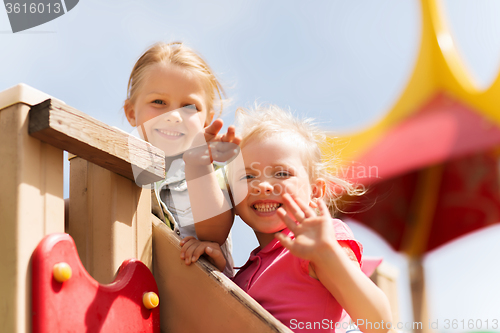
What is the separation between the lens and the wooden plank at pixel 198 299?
39.3 inches

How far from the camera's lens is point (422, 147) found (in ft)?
14.9

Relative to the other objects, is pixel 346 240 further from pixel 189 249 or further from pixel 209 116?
pixel 209 116

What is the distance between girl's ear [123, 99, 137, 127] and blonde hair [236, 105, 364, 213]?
0.54 metres

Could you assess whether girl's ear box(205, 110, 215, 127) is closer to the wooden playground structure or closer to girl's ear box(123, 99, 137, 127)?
girl's ear box(123, 99, 137, 127)

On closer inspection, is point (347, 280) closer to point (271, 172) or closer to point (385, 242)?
point (271, 172)

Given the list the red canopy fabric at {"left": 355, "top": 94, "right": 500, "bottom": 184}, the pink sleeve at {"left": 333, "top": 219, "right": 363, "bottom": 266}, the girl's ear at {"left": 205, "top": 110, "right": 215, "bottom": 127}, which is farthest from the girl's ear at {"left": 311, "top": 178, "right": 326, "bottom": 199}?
the red canopy fabric at {"left": 355, "top": 94, "right": 500, "bottom": 184}

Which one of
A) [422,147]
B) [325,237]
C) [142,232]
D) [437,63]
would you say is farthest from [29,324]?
[437,63]

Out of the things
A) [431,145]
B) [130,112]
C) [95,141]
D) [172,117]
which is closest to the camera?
[95,141]

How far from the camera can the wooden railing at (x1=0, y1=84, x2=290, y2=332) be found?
2.88ft

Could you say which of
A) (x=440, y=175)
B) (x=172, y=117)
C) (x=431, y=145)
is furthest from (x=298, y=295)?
(x=440, y=175)

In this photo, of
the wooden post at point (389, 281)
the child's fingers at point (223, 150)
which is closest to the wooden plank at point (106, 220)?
the child's fingers at point (223, 150)

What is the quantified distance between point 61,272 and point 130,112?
1078 millimetres

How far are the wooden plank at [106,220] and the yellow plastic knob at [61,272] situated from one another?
17cm

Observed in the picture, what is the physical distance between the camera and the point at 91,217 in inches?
44.7
